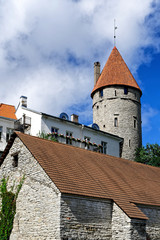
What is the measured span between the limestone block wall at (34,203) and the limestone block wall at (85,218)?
0.47 meters

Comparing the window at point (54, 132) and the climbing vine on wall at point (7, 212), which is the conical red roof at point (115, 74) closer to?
the window at point (54, 132)

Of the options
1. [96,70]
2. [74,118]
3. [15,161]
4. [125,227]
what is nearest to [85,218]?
[125,227]

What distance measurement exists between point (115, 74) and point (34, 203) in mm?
36061

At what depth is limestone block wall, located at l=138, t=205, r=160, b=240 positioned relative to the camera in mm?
21141

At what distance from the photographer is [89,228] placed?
59.5 feet

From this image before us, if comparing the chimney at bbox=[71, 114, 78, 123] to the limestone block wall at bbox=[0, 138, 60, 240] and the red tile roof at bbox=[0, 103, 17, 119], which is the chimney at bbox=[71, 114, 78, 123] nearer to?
the red tile roof at bbox=[0, 103, 17, 119]

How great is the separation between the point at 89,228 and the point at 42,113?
20.3 m

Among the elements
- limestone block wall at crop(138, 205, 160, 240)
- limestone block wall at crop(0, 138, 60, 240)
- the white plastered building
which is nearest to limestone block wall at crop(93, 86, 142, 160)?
the white plastered building

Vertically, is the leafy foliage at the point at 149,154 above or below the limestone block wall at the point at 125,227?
above

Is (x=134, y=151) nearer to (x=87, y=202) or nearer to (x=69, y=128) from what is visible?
(x=69, y=128)

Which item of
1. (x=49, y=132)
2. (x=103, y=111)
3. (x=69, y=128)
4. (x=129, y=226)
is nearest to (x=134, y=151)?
(x=103, y=111)

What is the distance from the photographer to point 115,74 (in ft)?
171

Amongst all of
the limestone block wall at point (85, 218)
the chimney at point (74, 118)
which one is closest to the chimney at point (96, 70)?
the chimney at point (74, 118)

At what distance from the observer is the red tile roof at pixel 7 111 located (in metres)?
40.9
